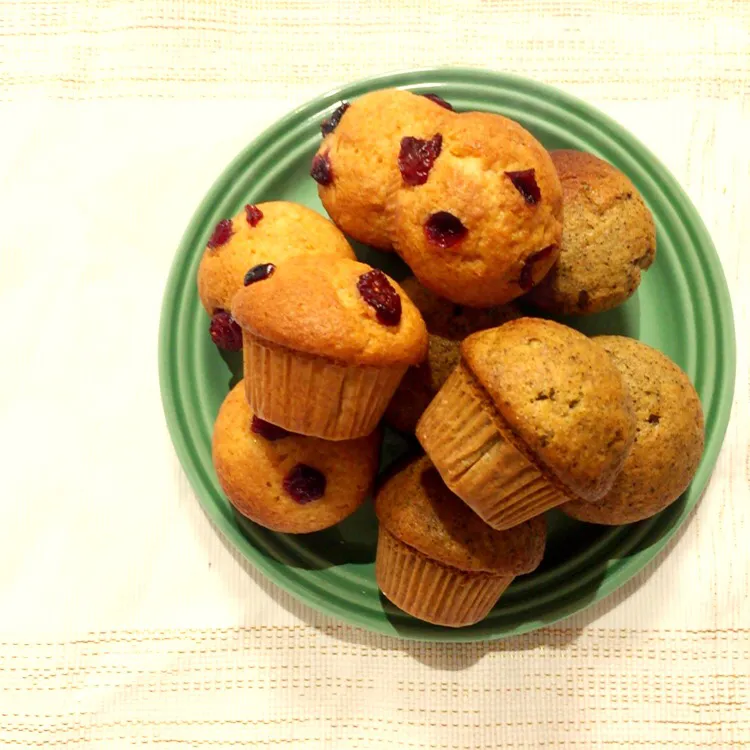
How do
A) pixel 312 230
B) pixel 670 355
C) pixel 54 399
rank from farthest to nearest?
pixel 54 399 → pixel 670 355 → pixel 312 230

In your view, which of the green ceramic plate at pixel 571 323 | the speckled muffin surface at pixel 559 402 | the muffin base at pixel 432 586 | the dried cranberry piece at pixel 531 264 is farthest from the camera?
the green ceramic plate at pixel 571 323

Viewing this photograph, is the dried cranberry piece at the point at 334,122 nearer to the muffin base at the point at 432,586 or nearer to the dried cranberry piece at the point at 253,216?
the dried cranberry piece at the point at 253,216

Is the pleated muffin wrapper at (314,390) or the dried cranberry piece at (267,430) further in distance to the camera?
the dried cranberry piece at (267,430)

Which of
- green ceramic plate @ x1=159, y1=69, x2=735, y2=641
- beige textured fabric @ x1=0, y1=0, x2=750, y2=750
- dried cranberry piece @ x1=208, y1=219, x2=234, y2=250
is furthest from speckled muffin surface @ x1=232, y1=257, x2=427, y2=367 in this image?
beige textured fabric @ x1=0, y1=0, x2=750, y2=750

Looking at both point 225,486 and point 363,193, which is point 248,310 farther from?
point 225,486

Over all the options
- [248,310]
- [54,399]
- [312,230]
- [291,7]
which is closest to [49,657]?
[54,399]

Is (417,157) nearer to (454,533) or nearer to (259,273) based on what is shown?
(259,273)

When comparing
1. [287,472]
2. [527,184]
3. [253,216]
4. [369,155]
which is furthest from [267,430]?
[527,184]

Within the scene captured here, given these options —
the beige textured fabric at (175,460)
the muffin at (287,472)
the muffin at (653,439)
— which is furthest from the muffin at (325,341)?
the beige textured fabric at (175,460)

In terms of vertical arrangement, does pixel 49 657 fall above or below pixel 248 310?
below
